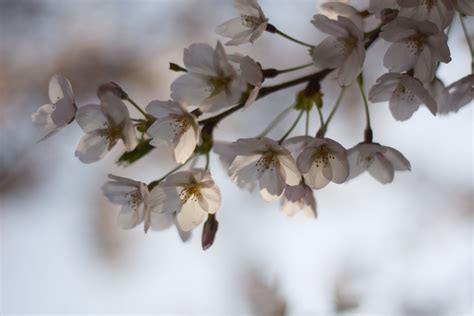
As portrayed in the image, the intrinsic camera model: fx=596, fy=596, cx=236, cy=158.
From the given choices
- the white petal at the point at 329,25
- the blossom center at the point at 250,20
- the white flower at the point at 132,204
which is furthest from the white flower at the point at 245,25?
the white flower at the point at 132,204

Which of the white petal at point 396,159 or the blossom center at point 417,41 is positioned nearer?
the blossom center at point 417,41

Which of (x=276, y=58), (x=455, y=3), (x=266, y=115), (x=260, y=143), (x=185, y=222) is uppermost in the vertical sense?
(x=276, y=58)

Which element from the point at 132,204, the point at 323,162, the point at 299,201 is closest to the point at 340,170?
the point at 323,162

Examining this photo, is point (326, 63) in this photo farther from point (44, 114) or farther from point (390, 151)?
point (44, 114)

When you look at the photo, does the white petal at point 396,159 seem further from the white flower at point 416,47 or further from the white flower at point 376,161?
the white flower at point 416,47

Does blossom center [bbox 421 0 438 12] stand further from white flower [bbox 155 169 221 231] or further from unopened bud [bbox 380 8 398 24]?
white flower [bbox 155 169 221 231]

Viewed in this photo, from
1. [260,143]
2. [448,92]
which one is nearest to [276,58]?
[448,92]

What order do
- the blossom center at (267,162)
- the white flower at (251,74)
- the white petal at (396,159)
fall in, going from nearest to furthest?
the white flower at (251,74)
the blossom center at (267,162)
the white petal at (396,159)

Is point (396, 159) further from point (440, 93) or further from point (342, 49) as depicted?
point (342, 49)
